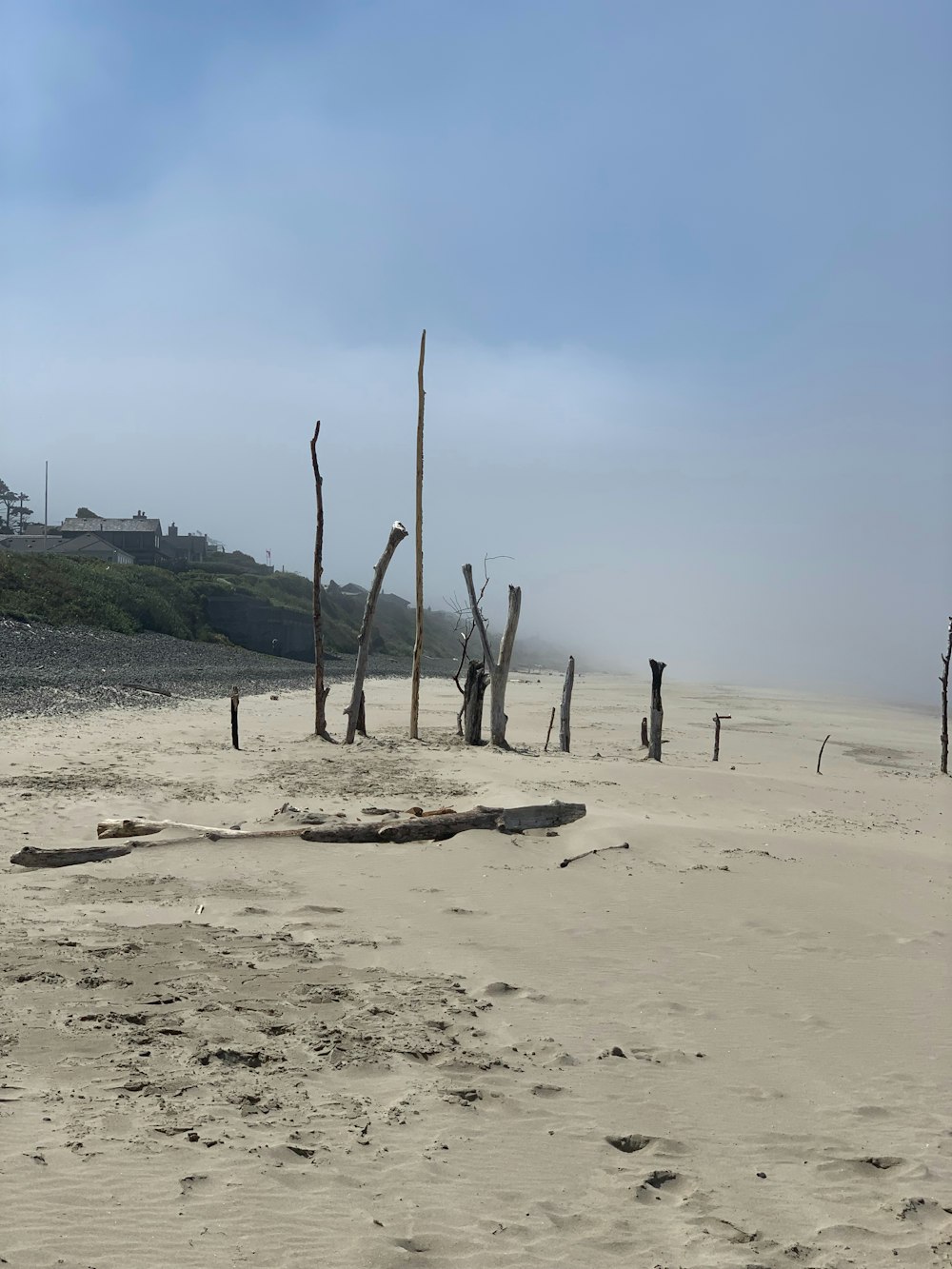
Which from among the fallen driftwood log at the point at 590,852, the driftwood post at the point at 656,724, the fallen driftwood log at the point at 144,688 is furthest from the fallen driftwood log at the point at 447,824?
the fallen driftwood log at the point at 144,688

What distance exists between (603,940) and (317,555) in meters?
13.7

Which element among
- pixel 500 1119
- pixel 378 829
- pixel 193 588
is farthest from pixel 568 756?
pixel 193 588

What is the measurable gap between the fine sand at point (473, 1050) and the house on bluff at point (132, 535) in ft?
197

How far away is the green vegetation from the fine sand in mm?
30939

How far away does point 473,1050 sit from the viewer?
198 inches

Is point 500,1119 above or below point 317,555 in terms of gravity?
below

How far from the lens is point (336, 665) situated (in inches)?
1797

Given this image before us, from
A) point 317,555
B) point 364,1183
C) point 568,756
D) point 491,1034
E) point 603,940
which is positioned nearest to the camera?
point 364,1183

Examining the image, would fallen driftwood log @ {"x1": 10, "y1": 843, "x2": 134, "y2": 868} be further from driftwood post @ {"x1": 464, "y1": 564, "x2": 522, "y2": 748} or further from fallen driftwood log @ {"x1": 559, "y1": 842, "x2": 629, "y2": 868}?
driftwood post @ {"x1": 464, "y1": 564, "x2": 522, "y2": 748}

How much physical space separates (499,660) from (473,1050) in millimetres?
14280

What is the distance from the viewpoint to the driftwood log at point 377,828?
30.1 ft

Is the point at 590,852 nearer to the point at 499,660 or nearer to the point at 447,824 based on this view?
the point at 447,824

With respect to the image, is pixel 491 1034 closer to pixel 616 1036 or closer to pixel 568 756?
pixel 616 1036

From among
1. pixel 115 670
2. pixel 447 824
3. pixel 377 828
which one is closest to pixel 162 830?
pixel 377 828
